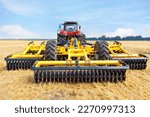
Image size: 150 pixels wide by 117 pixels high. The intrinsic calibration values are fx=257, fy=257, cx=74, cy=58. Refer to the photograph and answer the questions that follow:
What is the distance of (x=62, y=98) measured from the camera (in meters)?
5.50

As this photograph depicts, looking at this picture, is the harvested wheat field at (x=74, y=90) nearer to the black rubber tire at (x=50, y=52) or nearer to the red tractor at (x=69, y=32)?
the black rubber tire at (x=50, y=52)

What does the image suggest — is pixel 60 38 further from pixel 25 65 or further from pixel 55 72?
pixel 55 72

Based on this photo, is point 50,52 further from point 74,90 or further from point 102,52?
point 74,90

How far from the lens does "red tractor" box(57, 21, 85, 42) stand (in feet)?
43.2

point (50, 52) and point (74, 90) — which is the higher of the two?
point (50, 52)

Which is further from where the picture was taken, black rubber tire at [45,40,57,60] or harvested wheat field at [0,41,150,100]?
black rubber tire at [45,40,57,60]

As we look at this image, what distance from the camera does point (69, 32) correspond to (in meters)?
13.3

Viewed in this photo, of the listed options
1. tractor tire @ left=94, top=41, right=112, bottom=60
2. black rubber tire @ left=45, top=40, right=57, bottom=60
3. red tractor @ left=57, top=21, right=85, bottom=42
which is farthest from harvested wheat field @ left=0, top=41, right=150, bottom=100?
red tractor @ left=57, top=21, right=85, bottom=42

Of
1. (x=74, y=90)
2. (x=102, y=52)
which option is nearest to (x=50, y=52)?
(x=102, y=52)

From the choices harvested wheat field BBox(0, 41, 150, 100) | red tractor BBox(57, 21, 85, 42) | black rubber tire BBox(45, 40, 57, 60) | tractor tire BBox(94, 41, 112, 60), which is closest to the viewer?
harvested wheat field BBox(0, 41, 150, 100)

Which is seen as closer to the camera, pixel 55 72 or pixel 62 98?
pixel 62 98

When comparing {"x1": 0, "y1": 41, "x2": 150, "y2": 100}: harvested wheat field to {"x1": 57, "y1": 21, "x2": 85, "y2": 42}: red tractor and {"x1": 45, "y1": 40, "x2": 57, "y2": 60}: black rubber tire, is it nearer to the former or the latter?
{"x1": 45, "y1": 40, "x2": 57, "y2": 60}: black rubber tire

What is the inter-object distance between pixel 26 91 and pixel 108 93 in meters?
1.94

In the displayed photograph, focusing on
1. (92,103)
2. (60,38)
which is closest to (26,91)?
(92,103)
